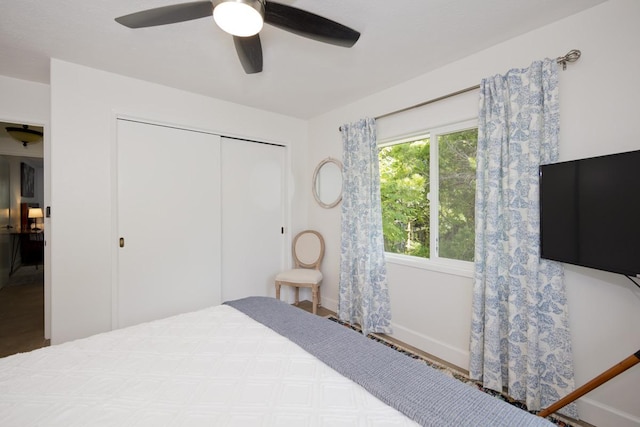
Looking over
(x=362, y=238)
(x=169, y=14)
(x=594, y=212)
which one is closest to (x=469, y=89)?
(x=594, y=212)

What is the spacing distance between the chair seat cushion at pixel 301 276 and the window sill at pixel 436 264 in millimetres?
843

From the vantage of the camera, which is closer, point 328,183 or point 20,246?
point 328,183

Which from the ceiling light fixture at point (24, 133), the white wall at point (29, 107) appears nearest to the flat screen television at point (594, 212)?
the white wall at point (29, 107)

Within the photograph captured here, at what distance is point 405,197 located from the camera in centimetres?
277

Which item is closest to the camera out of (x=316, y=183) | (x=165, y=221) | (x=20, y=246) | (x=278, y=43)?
(x=278, y=43)

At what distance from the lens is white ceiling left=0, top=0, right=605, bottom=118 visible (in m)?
1.61

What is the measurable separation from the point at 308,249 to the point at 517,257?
2.27 metres

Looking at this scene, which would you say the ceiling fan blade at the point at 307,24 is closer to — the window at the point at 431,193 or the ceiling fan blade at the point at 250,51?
the ceiling fan blade at the point at 250,51

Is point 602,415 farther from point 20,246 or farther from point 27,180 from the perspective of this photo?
point 27,180

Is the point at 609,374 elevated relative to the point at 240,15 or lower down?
lower down

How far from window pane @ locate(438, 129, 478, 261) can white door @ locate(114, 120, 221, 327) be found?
231 centimetres

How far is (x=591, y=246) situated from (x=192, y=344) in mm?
2105

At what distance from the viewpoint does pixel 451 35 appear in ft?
6.15

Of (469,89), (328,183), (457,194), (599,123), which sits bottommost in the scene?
(457,194)
